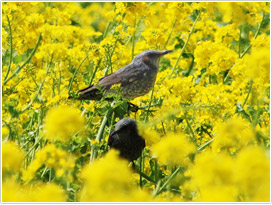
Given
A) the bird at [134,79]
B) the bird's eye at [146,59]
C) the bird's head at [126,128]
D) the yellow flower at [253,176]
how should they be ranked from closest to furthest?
the yellow flower at [253,176] < the bird's head at [126,128] < the bird at [134,79] < the bird's eye at [146,59]

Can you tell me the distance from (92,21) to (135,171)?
14.0 feet

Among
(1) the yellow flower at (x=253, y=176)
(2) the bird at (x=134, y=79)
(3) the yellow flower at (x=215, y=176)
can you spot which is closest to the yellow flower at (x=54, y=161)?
(3) the yellow flower at (x=215, y=176)

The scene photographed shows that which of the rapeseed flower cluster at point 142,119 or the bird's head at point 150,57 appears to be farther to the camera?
the bird's head at point 150,57

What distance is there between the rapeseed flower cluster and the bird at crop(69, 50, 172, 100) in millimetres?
82

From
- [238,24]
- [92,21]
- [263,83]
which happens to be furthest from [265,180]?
[92,21]

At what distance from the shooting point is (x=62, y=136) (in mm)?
1795

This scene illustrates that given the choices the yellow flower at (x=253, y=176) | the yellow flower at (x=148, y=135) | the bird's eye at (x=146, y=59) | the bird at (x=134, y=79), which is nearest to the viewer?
the yellow flower at (x=253, y=176)

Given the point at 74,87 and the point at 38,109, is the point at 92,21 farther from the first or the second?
the point at 38,109

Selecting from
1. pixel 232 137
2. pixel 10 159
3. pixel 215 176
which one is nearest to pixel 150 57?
pixel 232 137

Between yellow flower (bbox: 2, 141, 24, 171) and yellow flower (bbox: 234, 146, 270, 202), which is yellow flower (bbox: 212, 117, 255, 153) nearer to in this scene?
yellow flower (bbox: 234, 146, 270, 202)

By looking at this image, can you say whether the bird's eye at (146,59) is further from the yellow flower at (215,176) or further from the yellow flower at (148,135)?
the yellow flower at (215,176)

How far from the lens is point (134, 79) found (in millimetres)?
2982

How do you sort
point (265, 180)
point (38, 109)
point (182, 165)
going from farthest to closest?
point (38, 109) < point (182, 165) < point (265, 180)

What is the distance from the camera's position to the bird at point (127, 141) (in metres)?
2.42
